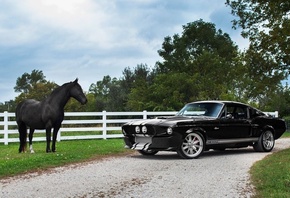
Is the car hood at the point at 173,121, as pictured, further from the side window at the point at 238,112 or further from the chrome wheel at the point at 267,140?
the chrome wheel at the point at 267,140

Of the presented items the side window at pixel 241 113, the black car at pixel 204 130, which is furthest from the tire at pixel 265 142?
the side window at pixel 241 113

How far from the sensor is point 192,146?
1192 centimetres

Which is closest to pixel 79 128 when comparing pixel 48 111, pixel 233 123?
pixel 48 111

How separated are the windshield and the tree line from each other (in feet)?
14.3

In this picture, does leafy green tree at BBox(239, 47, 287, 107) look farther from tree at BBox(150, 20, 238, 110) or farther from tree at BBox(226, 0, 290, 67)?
tree at BBox(150, 20, 238, 110)

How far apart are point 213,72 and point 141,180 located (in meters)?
44.5

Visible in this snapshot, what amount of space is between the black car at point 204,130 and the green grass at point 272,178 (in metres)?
1.86

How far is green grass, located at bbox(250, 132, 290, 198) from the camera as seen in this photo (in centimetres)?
704

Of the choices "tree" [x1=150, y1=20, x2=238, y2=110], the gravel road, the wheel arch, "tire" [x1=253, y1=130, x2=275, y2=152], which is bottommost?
the gravel road

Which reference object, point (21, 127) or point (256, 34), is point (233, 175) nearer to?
point (21, 127)

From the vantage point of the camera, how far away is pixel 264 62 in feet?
61.2

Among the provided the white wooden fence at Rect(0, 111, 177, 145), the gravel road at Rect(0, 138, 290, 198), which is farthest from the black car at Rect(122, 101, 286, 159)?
the white wooden fence at Rect(0, 111, 177, 145)

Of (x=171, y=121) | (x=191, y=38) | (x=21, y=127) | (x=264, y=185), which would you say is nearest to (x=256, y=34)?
(x=171, y=121)

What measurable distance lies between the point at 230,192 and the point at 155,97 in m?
41.5
